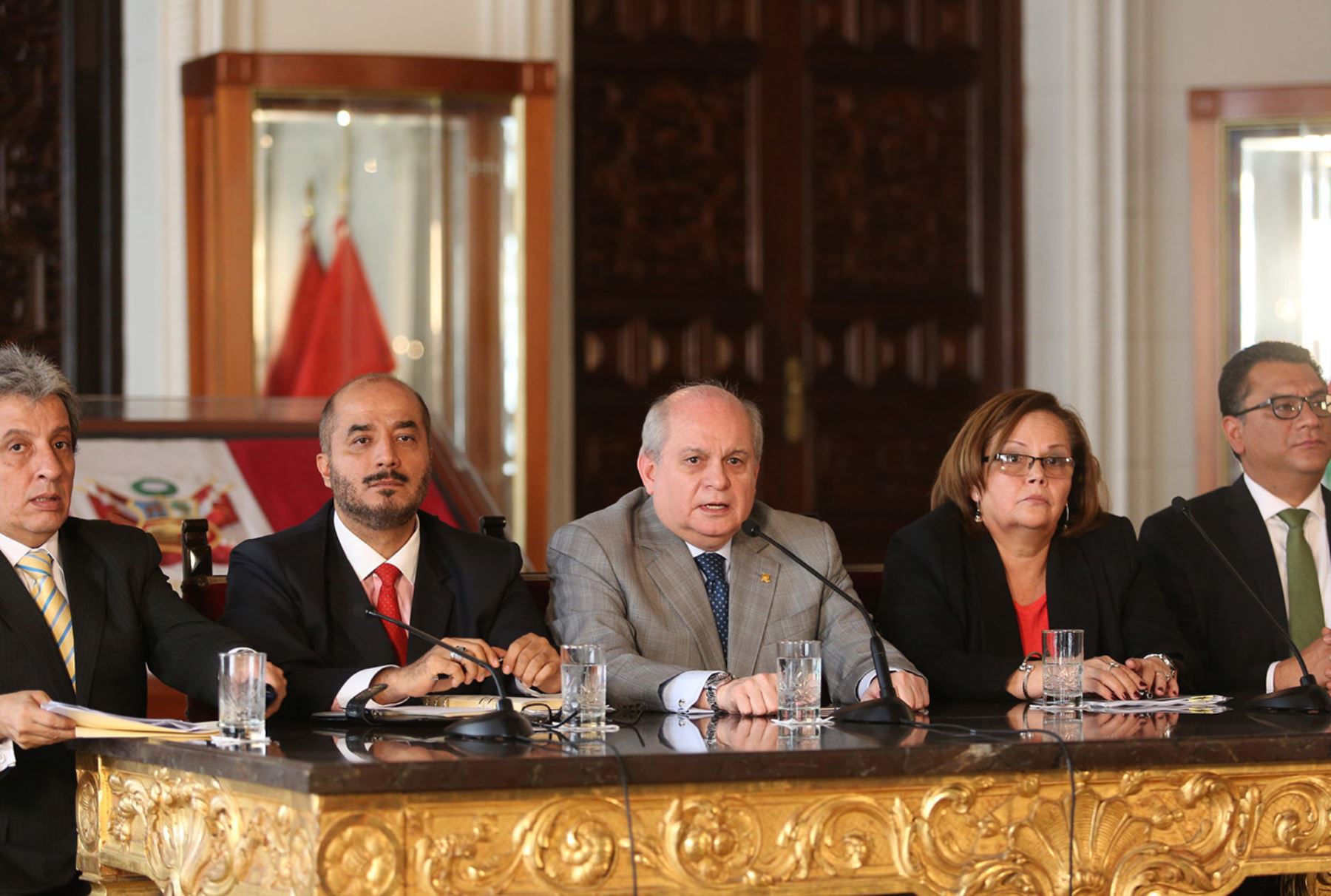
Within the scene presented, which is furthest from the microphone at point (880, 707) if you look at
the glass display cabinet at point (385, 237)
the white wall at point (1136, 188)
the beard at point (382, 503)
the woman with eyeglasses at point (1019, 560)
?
the white wall at point (1136, 188)

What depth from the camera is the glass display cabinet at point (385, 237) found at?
18.9ft

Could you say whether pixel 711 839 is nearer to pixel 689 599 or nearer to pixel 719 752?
pixel 719 752

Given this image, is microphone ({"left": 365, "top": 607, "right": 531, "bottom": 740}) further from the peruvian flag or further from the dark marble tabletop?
the peruvian flag

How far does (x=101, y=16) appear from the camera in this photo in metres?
6.39

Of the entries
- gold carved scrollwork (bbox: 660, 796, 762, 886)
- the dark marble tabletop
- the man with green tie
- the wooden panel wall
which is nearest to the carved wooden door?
the wooden panel wall

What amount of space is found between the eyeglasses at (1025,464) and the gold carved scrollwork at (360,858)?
158 centimetres

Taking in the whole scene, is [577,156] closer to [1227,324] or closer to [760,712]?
[1227,324]

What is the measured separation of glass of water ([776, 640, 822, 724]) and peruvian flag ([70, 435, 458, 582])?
1.99 metres

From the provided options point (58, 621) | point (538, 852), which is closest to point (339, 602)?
point (58, 621)

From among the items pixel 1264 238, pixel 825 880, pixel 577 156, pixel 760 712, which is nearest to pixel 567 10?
pixel 577 156

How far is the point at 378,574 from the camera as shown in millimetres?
3139

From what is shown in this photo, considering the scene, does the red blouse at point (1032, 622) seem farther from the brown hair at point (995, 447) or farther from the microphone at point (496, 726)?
the microphone at point (496, 726)

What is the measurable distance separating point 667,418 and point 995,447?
2.09 ft

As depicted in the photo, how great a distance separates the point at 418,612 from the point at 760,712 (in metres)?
0.69
